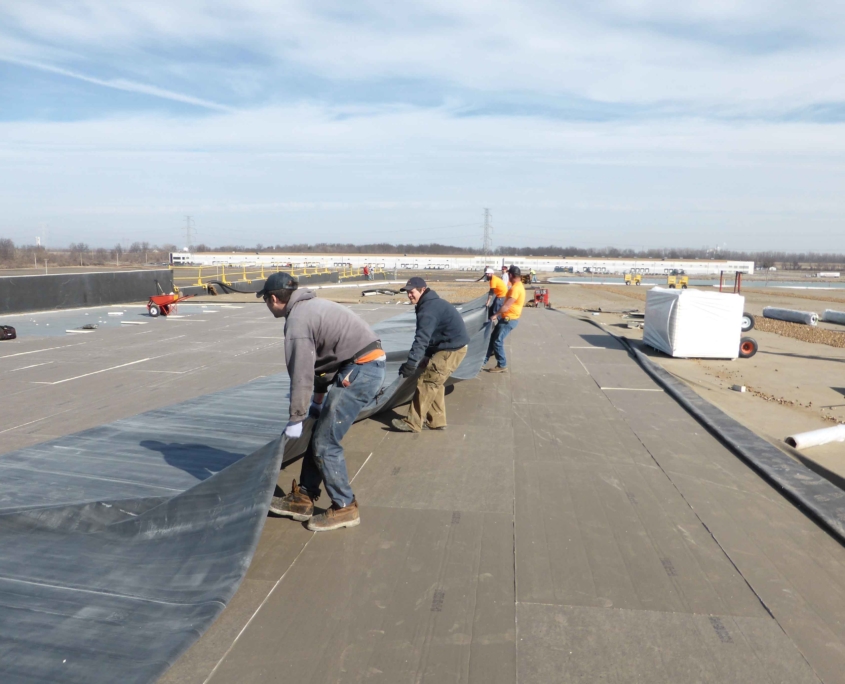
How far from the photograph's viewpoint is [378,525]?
4.05 metres

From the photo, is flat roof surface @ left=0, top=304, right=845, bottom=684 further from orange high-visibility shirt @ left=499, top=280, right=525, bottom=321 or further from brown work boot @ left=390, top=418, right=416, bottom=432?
orange high-visibility shirt @ left=499, top=280, right=525, bottom=321

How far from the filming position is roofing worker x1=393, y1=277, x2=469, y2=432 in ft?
18.3

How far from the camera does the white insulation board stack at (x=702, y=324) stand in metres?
11.0

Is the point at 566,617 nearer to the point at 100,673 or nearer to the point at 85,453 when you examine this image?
the point at 100,673

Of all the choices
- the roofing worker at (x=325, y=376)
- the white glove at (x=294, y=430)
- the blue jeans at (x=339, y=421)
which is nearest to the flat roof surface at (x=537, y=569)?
the roofing worker at (x=325, y=376)

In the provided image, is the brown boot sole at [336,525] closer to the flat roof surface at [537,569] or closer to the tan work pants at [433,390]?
the flat roof surface at [537,569]

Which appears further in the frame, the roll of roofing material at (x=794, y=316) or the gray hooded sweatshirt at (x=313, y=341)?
the roll of roofing material at (x=794, y=316)

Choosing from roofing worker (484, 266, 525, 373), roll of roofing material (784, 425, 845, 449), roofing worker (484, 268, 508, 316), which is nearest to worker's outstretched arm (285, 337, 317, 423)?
roll of roofing material (784, 425, 845, 449)

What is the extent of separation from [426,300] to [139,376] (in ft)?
Result: 18.0

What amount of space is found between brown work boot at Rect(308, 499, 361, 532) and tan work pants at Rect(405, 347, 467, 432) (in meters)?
2.18

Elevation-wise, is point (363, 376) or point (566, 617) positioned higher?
point (363, 376)

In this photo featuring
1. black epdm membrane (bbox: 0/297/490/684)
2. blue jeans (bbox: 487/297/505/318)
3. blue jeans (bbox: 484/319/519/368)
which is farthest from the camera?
blue jeans (bbox: 484/319/519/368)

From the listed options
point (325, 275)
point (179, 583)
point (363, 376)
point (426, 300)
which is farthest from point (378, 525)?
point (325, 275)

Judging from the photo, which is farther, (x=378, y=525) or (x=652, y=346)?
(x=652, y=346)
